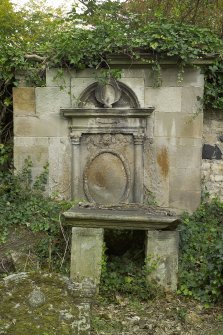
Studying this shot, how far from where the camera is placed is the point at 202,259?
4.72 m

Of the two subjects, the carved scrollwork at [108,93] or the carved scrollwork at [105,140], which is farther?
the carved scrollwork at [105,140]

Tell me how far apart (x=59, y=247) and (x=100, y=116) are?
228 centimetres

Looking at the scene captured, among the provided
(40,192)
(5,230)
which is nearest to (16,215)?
(5,230)

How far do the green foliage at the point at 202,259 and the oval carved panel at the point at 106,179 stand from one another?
1.09 metres

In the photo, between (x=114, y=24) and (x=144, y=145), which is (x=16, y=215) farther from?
(x=114, y=24)

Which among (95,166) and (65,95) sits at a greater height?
(65,95)

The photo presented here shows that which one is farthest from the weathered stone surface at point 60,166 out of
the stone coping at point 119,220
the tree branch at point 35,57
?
the stone coping at point 119,220

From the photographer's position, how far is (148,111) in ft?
20.7

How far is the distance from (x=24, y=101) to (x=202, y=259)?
11.8 feet

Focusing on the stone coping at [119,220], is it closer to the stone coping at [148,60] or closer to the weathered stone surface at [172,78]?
the weathered stone surface at [172,78]

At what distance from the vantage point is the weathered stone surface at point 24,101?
21.1ft

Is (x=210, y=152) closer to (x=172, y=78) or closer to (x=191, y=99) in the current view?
(x=191, y=99)

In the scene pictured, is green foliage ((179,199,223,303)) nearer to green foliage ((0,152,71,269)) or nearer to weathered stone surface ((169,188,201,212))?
weathered stone surface ((169,188,201,212))

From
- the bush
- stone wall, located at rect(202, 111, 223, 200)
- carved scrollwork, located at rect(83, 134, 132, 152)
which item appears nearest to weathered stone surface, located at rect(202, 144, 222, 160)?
stone wall, located at rect(202, 111, 223, 200)
